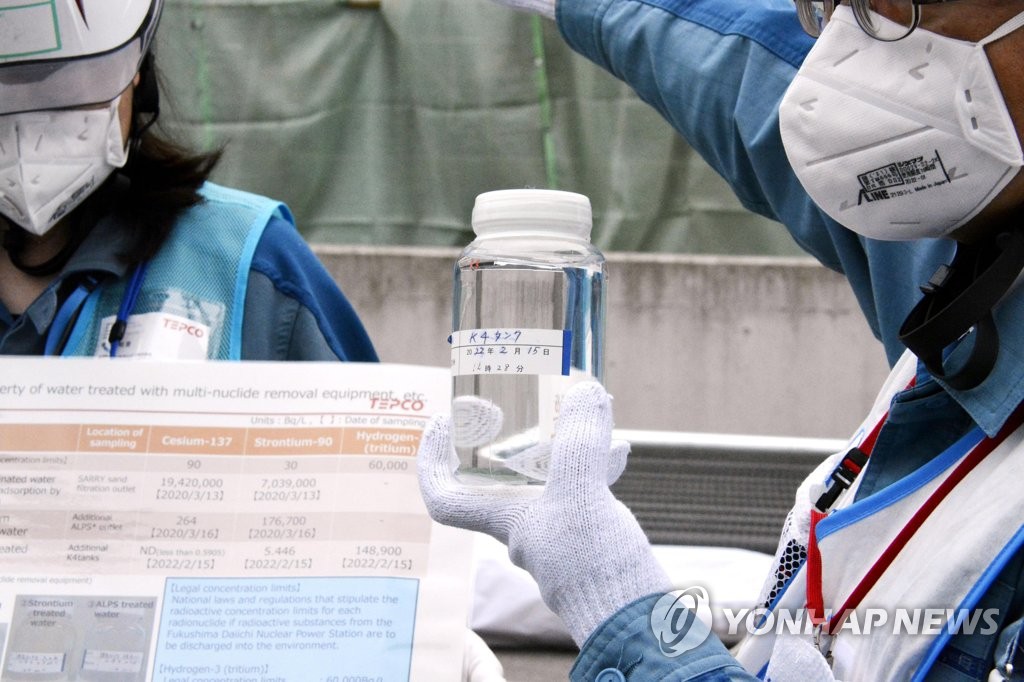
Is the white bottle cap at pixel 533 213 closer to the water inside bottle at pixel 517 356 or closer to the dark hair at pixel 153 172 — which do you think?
the water inside bottle at pixel 517 356

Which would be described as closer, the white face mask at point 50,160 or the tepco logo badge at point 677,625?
the tepco logo badge at point 677,625

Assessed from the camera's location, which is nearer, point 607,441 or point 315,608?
point 607,441

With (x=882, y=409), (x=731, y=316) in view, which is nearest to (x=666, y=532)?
(x=882, y=409)

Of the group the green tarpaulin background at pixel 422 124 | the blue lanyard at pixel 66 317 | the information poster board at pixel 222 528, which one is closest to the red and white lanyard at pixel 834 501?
the information poster board at pixel 222 528

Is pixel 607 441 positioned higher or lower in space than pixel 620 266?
higher

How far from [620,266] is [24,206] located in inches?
173

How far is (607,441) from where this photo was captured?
Answer: 1534 millimetres

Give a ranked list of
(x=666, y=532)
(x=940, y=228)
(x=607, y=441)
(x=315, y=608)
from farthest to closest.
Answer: (x=666, y=532)
(x=315, y=608)
(x=940, y=228)
(x=607, y=441)

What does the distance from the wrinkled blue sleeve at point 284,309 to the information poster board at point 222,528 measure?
0.95ft

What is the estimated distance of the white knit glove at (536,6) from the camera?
2.28 meters

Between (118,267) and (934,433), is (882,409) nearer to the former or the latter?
(934,433)

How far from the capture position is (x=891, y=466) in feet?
5.55

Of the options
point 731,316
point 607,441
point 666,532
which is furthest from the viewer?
point 731,316

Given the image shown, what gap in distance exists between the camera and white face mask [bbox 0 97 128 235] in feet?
7.23
